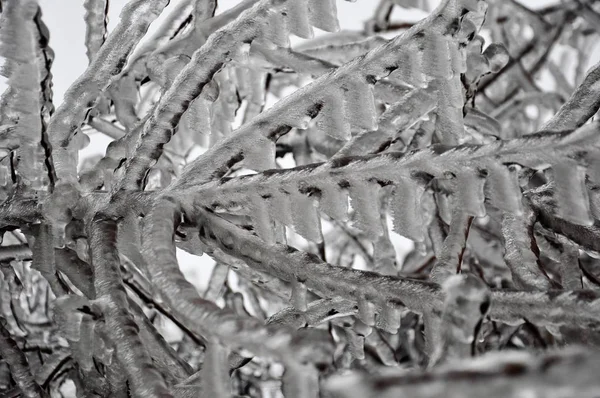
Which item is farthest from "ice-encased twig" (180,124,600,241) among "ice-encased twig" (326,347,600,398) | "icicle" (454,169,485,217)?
"ice-encased twig" (326,347,600,398)

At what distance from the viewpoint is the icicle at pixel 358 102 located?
0.23 m

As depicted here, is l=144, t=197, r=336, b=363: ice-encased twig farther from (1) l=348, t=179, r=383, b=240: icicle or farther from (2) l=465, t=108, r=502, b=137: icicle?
(2) l=465, t=108, r=502, b=137: icicle

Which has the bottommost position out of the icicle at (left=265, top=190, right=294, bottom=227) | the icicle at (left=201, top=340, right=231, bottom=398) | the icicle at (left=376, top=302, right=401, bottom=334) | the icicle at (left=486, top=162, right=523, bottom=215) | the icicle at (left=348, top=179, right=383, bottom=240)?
the icicle at (left=201, top=340, right=231, bottom=398)

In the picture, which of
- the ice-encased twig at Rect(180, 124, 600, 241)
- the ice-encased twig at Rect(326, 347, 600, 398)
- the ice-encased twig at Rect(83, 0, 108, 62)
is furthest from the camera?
the ice-encased twig at Rect(83, 0, 108, 62)

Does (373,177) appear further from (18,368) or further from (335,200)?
(18,368)

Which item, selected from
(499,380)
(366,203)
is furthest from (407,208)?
(499,380)

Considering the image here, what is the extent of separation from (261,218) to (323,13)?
0.08m

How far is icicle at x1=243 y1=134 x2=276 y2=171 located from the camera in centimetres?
23

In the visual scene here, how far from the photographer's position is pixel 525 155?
0.62 ft

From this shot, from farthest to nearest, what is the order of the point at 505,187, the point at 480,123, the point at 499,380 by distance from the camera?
1. the point at 480,123
2. the point at 505,187
3. the point at 499,380

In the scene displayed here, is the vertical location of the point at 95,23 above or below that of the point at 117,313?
above

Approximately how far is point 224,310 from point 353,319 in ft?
0.40

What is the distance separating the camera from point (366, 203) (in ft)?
0.70

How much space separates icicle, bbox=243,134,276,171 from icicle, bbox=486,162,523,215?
0.26 feet
